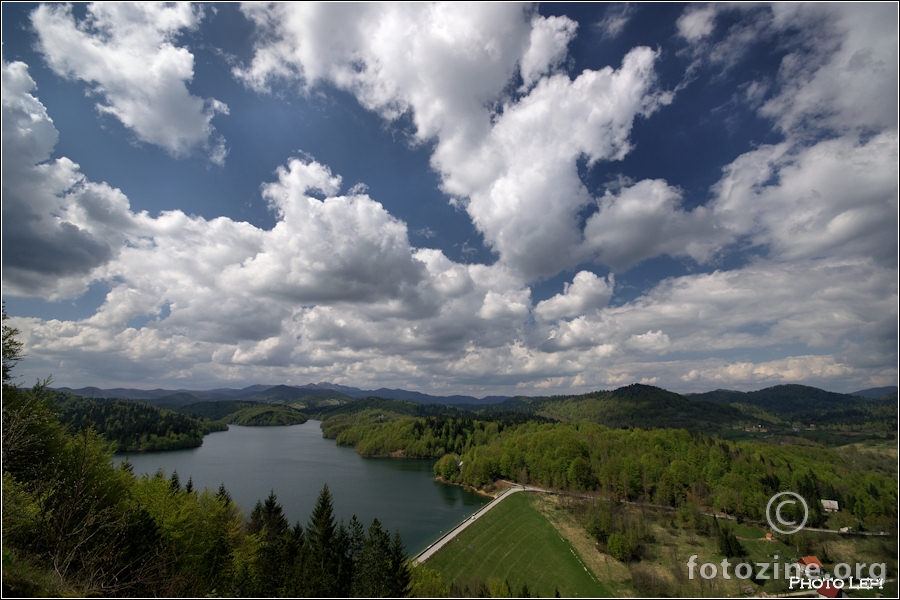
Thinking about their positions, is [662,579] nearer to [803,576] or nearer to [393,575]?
[803,576]

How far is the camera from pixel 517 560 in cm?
4384

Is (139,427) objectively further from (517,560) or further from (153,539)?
(153,539)

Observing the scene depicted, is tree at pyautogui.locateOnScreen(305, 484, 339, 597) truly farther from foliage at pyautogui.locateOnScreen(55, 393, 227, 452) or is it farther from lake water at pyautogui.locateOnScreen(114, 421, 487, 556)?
foliage at pyautogui.locateOnScreen(55, 393, 227, 452)

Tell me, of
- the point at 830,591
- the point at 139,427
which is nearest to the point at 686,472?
the point at 830,591

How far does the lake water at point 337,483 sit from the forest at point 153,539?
23.0m

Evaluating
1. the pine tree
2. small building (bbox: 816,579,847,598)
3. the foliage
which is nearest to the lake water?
the foliage

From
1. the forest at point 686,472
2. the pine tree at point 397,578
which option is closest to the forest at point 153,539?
A: the pine tree at point 397,578

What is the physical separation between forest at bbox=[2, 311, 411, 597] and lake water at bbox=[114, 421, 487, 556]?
23042 mm

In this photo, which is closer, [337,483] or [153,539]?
[153,539]

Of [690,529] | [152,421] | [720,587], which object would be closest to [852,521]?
[690,529]

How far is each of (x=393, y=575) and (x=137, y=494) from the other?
1621 centimetres

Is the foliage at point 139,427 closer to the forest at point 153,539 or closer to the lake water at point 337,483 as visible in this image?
the lake water at point 337,483

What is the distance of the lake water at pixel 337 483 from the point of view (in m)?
60.5

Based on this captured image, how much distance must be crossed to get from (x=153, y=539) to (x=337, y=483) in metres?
71.8
